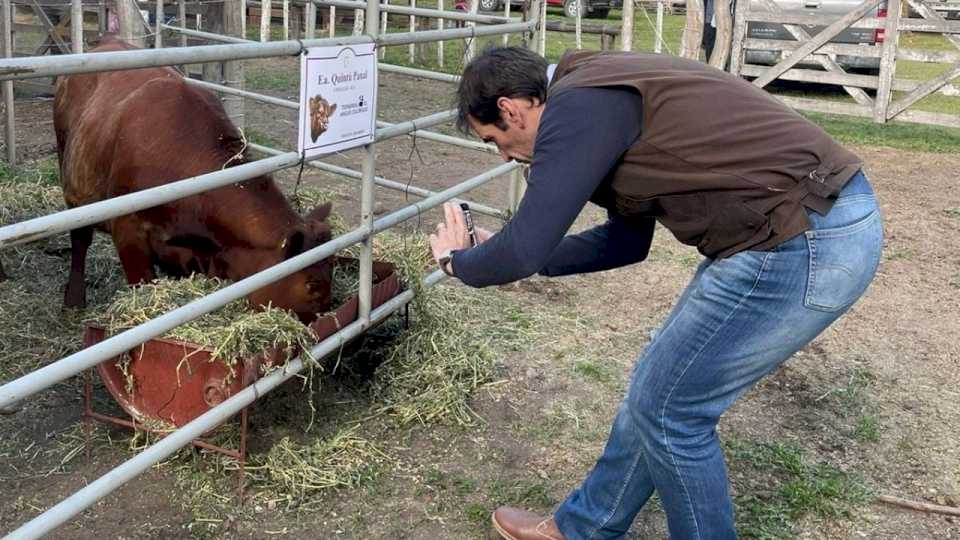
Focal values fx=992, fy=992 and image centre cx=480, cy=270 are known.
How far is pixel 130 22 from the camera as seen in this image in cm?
640

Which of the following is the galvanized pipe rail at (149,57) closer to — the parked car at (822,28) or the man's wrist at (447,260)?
the man's wrist at (447,260)

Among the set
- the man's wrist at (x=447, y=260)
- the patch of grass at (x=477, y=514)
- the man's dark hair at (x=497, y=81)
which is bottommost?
the patch of grass at (x=477, y=514)

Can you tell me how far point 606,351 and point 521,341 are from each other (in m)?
0.40

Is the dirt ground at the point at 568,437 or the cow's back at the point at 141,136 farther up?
the cow's back at the point at 141,136

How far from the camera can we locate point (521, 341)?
469 cm

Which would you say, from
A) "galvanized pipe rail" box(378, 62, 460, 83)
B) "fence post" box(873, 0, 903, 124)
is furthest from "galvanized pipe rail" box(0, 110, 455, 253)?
"fence post" box(873, 0, 903, 124)

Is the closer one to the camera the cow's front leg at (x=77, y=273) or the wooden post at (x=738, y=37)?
the cow's front leg at (x=77, y=273)

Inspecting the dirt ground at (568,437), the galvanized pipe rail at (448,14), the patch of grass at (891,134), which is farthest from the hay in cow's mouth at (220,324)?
the patch of grass at (891,134)

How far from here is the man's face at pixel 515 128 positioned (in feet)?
7.86

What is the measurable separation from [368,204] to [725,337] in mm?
1600

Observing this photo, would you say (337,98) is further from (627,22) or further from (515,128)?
(627,22)

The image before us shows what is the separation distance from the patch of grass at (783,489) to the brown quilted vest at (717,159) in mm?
1360

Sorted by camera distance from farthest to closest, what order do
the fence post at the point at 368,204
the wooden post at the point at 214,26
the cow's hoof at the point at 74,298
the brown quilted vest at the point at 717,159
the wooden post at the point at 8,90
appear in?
the wooden post at the point at 214,26 → the wooden post at the point at 8,90 → the cow's hoof at the point at 74,298 → the fence post at the point at 368,204 → the brown quilted vest at the point at 717,159

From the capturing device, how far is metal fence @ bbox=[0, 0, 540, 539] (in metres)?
2.19
